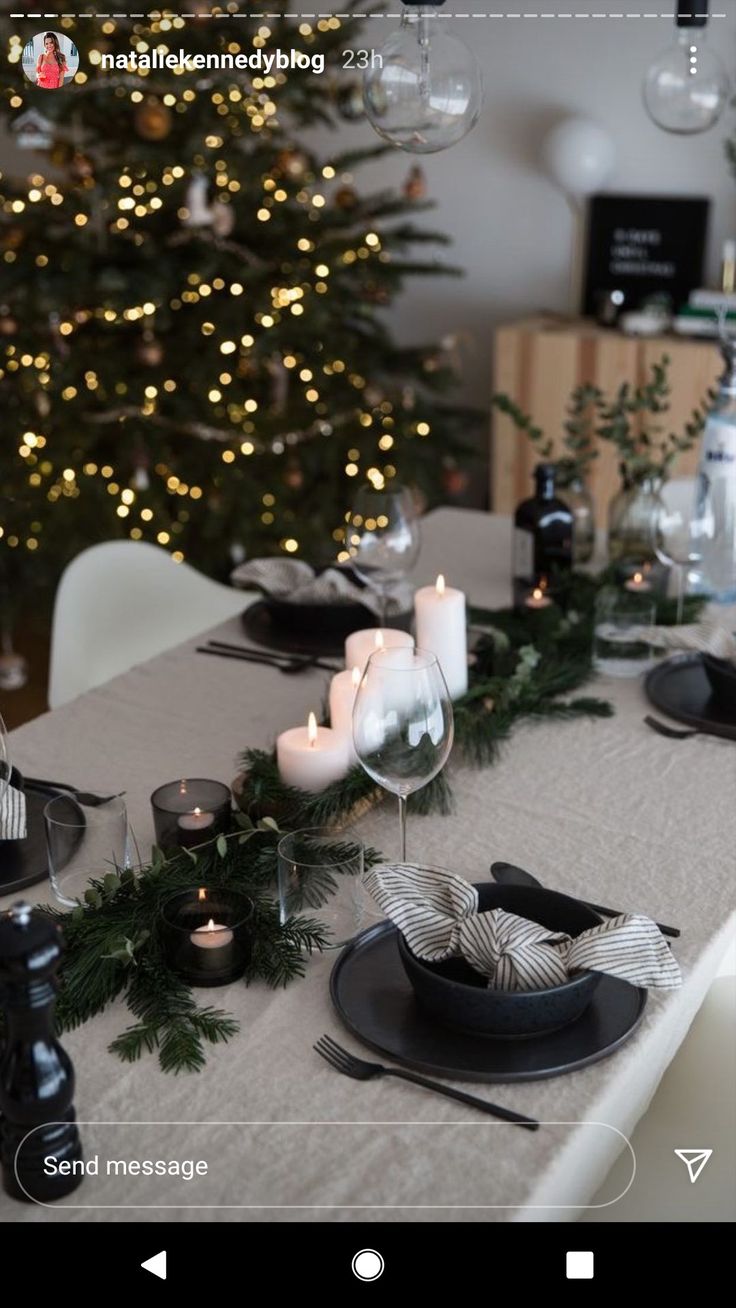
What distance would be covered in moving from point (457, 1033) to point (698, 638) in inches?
27.8

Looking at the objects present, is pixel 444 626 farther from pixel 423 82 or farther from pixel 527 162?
pixel 527 162

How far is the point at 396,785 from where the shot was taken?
1014 mm

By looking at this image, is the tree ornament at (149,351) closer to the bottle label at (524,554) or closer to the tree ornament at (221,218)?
the tree ornament at (221,218)

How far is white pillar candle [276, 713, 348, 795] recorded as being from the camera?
3.88ft

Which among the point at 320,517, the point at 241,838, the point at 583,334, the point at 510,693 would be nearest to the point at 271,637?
the point at 510,693

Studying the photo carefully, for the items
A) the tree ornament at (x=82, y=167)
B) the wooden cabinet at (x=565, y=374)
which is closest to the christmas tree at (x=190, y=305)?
the tree ornament at (x=82, y=167)

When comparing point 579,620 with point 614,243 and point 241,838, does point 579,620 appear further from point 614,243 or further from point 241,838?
point 614,243

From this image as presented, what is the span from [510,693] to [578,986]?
0.53 meters

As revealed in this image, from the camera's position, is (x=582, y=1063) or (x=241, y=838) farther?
(x=241, y=838)

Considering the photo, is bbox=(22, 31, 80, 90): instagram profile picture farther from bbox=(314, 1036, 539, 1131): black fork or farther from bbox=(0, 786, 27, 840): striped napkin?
bbox=(314, 1036, 539, 1131): black fork

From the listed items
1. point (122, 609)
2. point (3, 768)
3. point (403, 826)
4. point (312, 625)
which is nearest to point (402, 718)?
point (403, 826)
